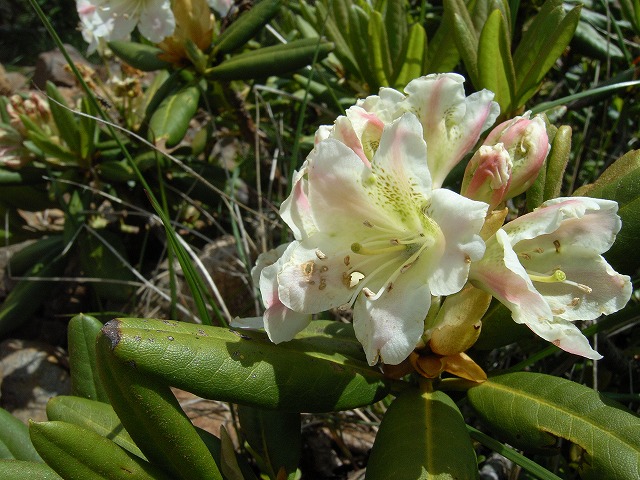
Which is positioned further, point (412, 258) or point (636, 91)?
point (636, 91)

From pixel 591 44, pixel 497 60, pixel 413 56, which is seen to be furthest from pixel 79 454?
pixel 591 44

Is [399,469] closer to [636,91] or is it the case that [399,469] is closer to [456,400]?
[456,400]

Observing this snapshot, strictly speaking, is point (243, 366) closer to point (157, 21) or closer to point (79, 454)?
point (79, 454)

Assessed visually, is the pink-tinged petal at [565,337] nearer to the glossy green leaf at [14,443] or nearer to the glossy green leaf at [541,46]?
the glossy green leaf at [541,46]

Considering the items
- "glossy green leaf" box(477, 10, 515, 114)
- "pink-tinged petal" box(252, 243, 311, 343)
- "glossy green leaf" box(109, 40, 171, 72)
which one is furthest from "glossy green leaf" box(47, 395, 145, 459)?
"glossy green leaf" box(109, 40, 171, 72)

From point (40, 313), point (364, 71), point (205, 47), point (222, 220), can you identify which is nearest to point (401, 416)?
point (364, 71)

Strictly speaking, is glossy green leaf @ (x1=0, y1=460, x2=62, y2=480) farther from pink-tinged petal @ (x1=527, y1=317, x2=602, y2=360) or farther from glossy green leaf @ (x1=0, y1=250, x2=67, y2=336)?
glossy green leaf @ (x1=0, y1=250, x2=67, y2=336)

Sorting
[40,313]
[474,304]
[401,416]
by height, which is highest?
[474,304]
